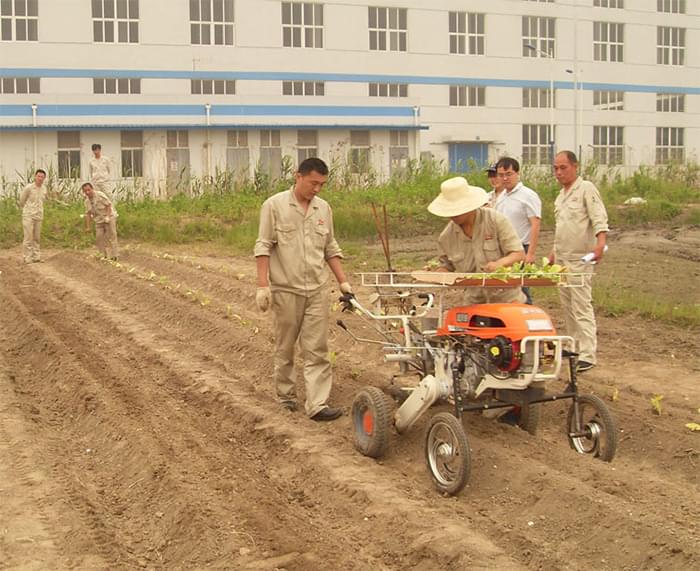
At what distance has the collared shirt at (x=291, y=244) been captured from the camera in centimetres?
736

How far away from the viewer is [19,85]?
36.5 metres

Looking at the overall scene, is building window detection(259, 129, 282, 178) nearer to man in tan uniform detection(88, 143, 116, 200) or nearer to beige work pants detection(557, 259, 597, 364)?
man in tan uniform detection(88, 143, 116, 200)

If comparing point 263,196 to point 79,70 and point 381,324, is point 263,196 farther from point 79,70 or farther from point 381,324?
point 381,324

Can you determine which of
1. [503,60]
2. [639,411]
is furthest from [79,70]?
[639,411]

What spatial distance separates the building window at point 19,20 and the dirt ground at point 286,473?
28929mm

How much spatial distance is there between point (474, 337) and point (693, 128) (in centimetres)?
4867

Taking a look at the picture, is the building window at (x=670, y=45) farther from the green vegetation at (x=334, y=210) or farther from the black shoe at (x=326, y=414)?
the black shoe at (x=326, y=414)

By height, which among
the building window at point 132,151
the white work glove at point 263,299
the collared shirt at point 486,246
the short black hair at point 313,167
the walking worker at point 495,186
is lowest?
the white work glove at point 263,299

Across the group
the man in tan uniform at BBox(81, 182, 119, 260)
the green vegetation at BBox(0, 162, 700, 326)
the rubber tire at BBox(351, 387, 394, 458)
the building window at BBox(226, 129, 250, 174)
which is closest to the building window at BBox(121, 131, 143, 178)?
the building window at BBox(226, 129, 250, 174)

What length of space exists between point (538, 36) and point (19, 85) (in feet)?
78.9

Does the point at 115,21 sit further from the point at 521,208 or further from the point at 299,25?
the point at 521,208

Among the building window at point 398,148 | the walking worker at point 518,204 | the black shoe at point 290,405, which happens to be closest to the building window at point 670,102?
the building window at point 398,148

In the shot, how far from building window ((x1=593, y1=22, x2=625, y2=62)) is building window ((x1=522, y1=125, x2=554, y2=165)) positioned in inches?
189

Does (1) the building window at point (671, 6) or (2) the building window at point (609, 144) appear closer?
(2) the building window at point (609, 144)
